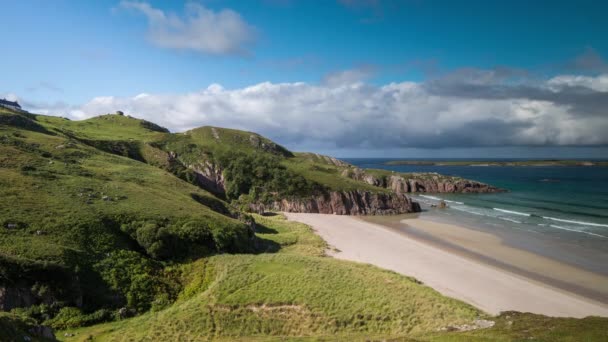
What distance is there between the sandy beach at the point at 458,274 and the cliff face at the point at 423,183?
76.0m

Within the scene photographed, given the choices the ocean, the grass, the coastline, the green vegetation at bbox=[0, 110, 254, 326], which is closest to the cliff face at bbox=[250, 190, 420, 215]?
the ocean

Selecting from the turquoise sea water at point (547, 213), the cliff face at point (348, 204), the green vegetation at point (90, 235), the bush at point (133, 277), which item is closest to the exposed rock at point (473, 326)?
the green vegetation at point (90, 235)

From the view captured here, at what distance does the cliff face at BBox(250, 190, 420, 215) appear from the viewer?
9188 centimetres

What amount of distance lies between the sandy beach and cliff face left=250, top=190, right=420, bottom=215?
2300 centimetres

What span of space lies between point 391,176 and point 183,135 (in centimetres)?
9357

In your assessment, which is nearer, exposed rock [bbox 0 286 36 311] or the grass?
the grass

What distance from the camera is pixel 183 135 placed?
122 metres

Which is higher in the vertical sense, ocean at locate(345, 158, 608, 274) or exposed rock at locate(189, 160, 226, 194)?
exposed rock at locate(189, 160, 226, 194)

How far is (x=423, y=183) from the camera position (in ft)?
502

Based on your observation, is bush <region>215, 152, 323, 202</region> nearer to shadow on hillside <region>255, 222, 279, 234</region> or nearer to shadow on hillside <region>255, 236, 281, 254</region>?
shadow on hillside <region>255, 222, 279, 234</region>

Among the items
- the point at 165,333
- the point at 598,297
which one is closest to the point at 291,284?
the point at 165,333

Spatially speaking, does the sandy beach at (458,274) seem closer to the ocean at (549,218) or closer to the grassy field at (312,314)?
the grassy field at (312,314)

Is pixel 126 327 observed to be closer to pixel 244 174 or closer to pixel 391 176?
pixel 244 174

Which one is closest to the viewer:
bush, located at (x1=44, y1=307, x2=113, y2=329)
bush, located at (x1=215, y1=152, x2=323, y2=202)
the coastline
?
bush, located at (x1=44, y1=307, x2=113, y2=329)
